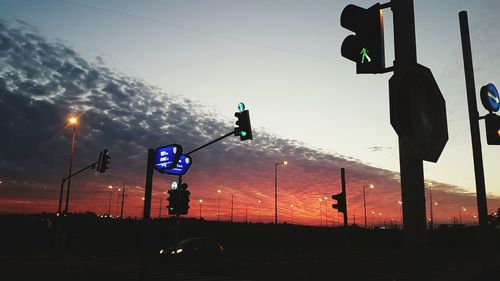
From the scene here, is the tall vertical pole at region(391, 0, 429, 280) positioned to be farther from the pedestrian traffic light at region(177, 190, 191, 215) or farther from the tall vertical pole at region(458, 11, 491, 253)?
the pedestrian traffic light at region(177, 190, 191, 215)

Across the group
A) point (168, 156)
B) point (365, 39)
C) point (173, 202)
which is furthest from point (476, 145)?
point (173, 202)

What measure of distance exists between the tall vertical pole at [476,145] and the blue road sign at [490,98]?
1.93 ft

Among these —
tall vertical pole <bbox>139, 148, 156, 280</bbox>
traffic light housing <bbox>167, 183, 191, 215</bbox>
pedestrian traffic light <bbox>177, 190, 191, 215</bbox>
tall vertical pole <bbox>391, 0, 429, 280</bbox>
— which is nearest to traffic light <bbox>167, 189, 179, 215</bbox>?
traffic light housing <bbox>167, 183, 191, 215</bbox>

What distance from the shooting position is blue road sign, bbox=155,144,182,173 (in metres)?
10.1

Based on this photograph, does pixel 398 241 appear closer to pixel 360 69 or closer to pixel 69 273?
pixel 69 273

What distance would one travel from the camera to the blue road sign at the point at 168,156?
10.1 meters

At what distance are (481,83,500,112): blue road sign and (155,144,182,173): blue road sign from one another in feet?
22.7

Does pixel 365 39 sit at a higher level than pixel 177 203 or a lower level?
higher

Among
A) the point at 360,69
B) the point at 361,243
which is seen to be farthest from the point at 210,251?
the point at 361,243

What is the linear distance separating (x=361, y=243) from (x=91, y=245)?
120 feet

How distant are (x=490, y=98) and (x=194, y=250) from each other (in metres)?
20.4

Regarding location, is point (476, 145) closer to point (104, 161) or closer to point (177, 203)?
point (177, 203)

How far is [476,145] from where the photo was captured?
8.97m

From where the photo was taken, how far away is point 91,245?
137 feet
